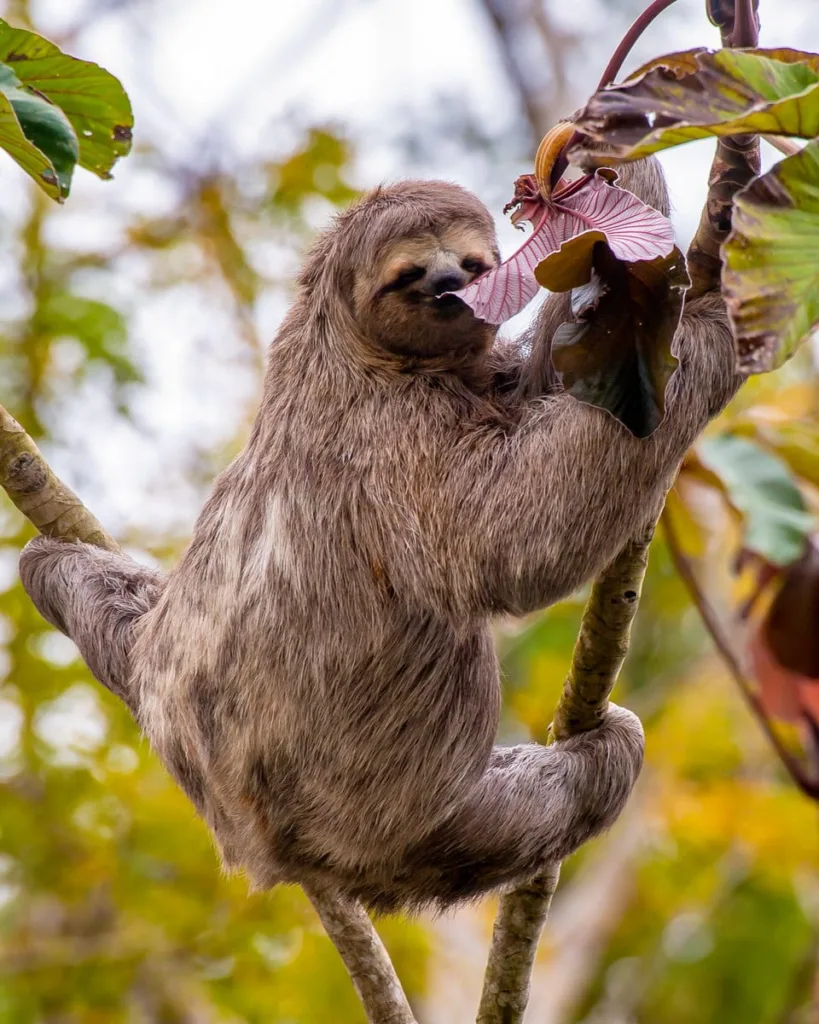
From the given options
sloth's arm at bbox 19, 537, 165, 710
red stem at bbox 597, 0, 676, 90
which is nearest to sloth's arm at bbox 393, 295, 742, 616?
red stem at bbox 597, 0, 676, 90

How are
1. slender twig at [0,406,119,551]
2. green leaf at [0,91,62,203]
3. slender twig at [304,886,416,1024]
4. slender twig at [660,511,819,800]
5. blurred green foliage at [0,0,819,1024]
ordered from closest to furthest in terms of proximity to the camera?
green leaf at [0,91,62,203], slender twig at [660,511,819,800], slender twig at [0,406,119,551], slender twig at [304,886,416,1024], blurred green foliage at [0,0,819,1024]

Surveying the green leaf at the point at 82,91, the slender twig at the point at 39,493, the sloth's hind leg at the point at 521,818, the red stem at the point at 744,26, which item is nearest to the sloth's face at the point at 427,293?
the green leaf at the point at 82,91

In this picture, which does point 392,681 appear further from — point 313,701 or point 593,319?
point 593,319

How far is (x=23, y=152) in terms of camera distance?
13.8ft

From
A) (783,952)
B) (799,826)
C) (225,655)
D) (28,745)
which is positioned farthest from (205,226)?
(783,952)

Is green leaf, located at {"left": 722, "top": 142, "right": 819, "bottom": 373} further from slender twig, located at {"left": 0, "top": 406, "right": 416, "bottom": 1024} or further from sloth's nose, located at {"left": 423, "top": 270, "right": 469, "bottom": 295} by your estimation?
slender twig, located at {"left": 0, "top": 406, "right": 416, "bottom": 1024}

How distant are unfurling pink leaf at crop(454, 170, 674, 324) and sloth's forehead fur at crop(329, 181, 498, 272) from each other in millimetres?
986

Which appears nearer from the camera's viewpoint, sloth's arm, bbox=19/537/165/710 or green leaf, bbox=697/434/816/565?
green leaf, bbox=697/434/816/565

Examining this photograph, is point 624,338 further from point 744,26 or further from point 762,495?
point 762,495

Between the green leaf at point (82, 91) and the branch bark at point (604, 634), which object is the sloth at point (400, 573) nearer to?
the branch bark at point (604, 634)

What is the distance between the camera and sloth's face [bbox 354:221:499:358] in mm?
4906

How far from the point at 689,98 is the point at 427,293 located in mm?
1795

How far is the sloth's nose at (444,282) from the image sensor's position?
4.89m

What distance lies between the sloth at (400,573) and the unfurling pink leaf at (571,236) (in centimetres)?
72
